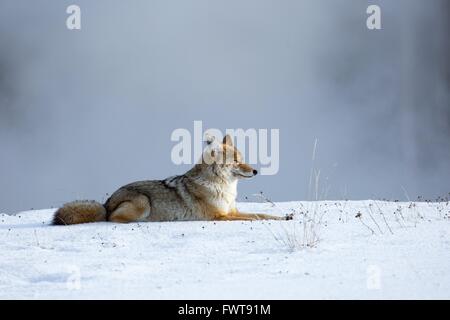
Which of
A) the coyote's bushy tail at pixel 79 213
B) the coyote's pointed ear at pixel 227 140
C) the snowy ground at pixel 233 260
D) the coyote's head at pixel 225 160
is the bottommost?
the coyote's bushy tail at pixel 79 213

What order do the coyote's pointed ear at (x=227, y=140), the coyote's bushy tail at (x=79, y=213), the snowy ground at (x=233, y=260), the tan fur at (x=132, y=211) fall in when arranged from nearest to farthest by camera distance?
the snowy ground at (x=233, y=260) < the tan fur at (x=132, y=211) < the coyote's bushy tail at (x=79, y=213) < the coyote's pointed ear at (x=227, y=140)

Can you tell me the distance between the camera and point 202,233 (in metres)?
11.7

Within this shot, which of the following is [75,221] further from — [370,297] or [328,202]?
[370,297]

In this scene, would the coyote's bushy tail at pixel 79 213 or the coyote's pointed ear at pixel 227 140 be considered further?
the coyote's pointed ear at pixel 227 140

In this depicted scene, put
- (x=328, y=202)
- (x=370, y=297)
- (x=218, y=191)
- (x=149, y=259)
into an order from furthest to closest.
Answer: (x=328, y=202), (x=218, y=191), (x=149, y=259), (x=370, y=297)

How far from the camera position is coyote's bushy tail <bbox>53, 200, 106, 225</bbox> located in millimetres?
13891

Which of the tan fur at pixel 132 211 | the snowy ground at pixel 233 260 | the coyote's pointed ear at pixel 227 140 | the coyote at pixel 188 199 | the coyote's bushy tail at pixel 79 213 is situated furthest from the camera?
the coyote's pointed ear at pixel 227 140

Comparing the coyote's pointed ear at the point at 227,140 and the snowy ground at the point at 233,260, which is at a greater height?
the coyote's pointed ear at the point at 227,140

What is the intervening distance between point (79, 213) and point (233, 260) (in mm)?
5471

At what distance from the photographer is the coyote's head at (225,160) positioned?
1380cm

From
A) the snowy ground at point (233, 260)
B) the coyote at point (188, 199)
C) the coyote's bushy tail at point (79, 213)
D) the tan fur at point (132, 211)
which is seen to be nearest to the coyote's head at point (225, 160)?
the coyote at point (188, 199)

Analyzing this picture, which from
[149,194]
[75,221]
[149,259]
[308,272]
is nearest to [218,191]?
[149,194]

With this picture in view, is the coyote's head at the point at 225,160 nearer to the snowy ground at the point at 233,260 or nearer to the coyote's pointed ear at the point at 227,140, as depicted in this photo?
the coyote's pointed ear at the point at 227,140
